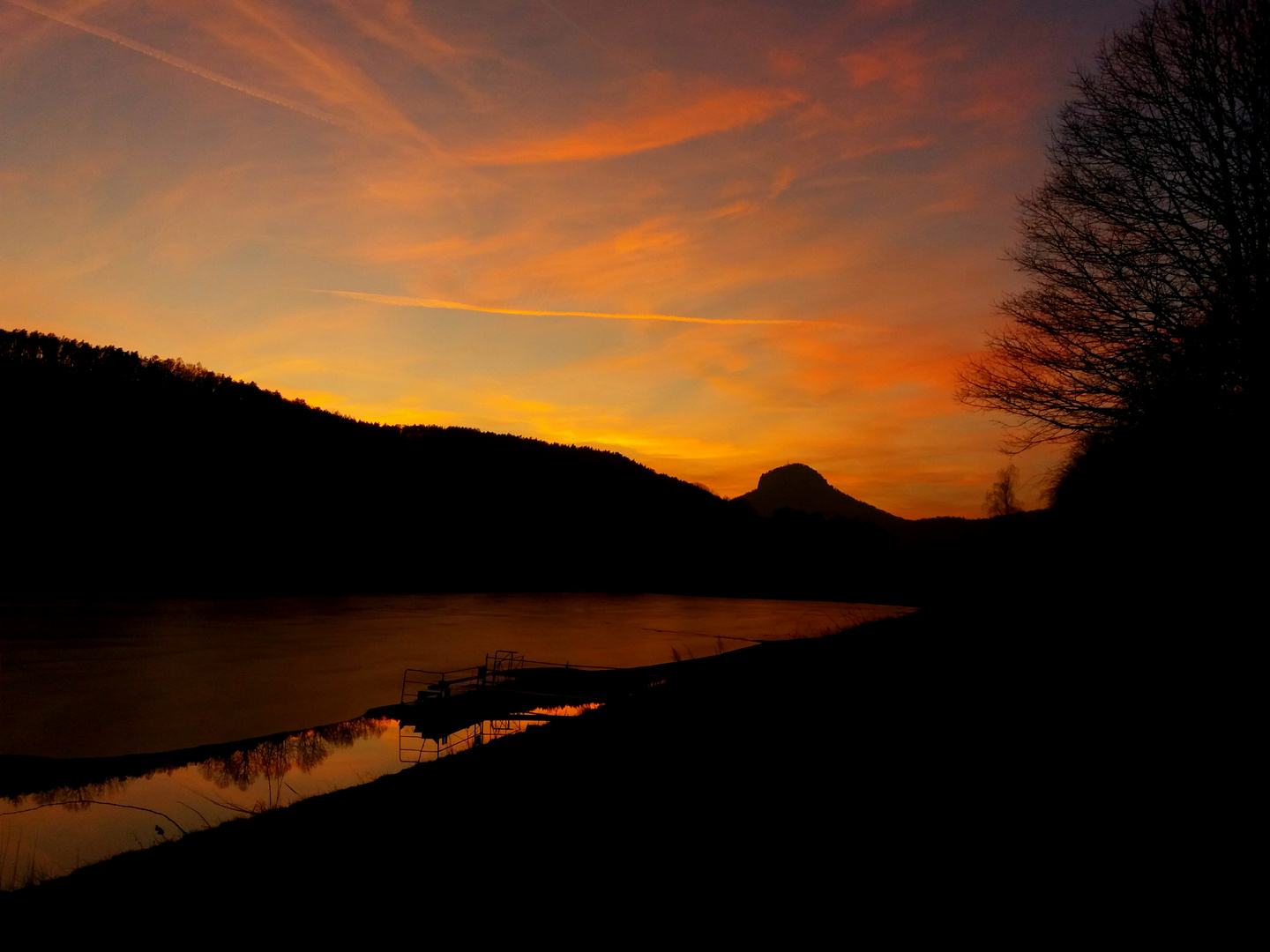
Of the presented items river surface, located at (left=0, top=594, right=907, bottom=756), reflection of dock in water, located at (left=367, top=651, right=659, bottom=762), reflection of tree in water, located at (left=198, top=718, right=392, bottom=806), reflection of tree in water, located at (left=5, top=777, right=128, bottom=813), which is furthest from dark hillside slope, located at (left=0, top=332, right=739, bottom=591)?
reflection of tree in water, located at (left=5, top=777, right=128, bottom=813)

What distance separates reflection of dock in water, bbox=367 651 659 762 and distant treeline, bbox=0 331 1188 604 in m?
18.3

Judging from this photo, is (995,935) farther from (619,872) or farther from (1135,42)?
(1135,42)

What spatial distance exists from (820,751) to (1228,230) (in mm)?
12089

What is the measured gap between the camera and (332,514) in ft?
378

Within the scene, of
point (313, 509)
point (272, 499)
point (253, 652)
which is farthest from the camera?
point (313, 509)

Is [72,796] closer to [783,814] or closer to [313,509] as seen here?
Answer: [783,814]

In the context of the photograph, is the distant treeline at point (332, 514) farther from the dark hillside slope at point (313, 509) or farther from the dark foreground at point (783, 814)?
the dark foreground at point (783, 814)

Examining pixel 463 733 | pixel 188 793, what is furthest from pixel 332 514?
pixel 188 793

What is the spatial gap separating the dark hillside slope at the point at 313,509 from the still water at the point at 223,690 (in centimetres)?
1172

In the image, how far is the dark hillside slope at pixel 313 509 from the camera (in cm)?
8144

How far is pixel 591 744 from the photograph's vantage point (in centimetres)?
949

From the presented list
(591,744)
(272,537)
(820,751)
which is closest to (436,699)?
(591,744)

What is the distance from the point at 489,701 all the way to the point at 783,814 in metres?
37.5

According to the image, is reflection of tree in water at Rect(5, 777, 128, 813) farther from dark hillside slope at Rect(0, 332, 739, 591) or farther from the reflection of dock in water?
dark hillside slope at Rect(0, 332, 739, 591)
